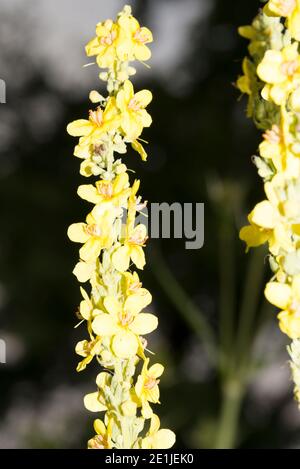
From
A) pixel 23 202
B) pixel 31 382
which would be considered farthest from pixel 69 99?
pixel 31 382

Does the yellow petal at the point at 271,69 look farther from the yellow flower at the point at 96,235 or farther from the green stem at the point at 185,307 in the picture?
the green stem at the point at 185,307

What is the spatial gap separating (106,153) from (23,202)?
1196 millimetres

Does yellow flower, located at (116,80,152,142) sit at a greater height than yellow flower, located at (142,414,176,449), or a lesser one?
greater

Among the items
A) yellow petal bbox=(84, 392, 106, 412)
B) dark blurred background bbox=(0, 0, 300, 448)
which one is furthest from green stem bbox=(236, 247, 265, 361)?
yellow petal bbox=(84, 392, 106, 412)

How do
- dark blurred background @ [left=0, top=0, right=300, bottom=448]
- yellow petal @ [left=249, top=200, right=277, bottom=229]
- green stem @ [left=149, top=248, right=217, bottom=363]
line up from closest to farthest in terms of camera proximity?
yellow petal @ [left=249, top=200, right=277, bottom=229]
green stem @ [left=149, top=248, right=217, bottom=363]
dark blurred background @ [left=0, top=0, right=300, bottom=448]

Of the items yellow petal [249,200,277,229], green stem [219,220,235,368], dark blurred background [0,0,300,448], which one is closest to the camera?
yellow petal [249,200,277,229]

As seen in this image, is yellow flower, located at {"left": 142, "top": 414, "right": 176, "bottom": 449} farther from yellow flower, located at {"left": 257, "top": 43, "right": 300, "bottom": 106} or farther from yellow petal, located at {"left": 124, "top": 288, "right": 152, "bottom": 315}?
yellow flower, located at {"left": 257, "top": 43, "right": 300, "bottom": 106}

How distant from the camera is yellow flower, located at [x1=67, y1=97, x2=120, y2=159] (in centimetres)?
34

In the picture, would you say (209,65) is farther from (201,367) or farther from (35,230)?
(201,367)

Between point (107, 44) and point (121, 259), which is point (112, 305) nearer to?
point (121, 259)

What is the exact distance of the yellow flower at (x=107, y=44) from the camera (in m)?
0.35

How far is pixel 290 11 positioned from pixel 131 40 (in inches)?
3.1

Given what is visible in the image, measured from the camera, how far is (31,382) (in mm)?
1669

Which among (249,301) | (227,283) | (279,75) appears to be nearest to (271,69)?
Answer: (279,75)
